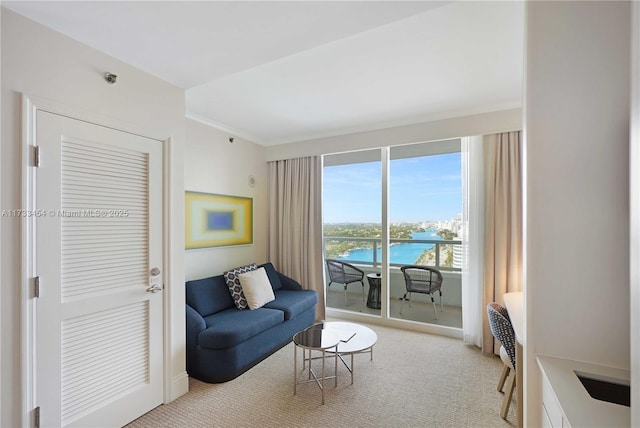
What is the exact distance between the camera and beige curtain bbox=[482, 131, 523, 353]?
302cm

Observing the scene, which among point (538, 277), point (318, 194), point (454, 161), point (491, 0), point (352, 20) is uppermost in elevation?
point (491, 0)

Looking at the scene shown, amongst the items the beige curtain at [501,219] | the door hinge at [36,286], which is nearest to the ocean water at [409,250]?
the beige curtain at [501,219]

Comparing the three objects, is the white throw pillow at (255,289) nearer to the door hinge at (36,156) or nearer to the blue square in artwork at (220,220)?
the blue square in artwork at (220,220)

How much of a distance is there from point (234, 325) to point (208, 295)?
2.00 ft

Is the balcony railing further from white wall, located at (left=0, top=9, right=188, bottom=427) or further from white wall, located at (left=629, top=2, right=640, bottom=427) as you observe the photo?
white wall, located at (left=629, top=2, right=640, bottom=427)

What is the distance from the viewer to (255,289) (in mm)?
3328

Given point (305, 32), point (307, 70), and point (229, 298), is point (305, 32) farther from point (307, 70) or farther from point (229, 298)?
point (229, 298)

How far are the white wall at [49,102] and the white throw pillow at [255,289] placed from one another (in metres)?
1.03

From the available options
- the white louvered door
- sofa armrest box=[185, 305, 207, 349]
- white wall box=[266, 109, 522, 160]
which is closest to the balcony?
white wall box=[266, 109, 522, 160]

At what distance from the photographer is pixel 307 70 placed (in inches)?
93.0

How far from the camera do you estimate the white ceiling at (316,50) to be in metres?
1.54

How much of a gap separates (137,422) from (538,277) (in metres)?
2.66

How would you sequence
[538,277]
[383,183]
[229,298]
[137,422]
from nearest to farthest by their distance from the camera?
[538,277], [137,422], [229,298], [383,183]

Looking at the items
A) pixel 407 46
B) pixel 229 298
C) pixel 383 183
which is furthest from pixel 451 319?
pixel 407 46
